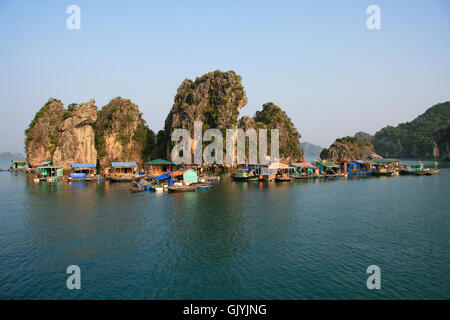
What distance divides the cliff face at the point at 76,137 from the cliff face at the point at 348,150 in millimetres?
125776

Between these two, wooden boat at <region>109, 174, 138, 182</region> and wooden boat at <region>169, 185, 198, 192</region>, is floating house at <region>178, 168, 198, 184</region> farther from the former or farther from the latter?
wooden boat at <region>109, 174, 138, 182</region>

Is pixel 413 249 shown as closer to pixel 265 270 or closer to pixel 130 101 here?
pixel 265 270

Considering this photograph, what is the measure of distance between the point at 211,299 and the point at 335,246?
Answer: 45.2 feet

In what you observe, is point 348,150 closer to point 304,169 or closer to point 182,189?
point 304,169

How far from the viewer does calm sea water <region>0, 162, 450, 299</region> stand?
18953 millimetres

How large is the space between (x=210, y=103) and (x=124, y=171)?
43.3m

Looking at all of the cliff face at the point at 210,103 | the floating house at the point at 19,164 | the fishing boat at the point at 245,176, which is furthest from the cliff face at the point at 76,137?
the fishing boat at the point at 245,176

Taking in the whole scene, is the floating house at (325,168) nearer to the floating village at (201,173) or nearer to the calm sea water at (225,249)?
the floating village at (201,173)

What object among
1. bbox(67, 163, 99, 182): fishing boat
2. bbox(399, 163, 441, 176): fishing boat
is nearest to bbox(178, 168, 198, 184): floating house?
bbox(67, 163, 99, 182): fishing boat

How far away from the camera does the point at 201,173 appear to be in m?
91.6

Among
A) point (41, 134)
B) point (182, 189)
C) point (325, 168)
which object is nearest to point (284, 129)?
point (325, 168)

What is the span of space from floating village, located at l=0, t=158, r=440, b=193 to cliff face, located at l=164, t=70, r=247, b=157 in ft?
60.0

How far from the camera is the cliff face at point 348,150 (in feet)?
535
